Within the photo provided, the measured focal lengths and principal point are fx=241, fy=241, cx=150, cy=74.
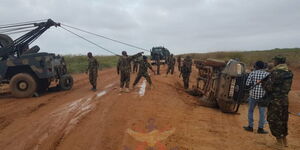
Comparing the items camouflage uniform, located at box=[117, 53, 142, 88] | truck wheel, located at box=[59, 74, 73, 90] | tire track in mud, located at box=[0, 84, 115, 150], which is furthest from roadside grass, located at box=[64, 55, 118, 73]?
tire track in mud, located at box=[0, 84, 115, 150]

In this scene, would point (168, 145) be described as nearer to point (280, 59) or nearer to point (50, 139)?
point (50, 139)

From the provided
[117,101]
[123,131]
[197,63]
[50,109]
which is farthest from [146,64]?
[123,131]

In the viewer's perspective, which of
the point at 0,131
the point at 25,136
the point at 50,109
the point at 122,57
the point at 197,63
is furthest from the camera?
the point at 197,63

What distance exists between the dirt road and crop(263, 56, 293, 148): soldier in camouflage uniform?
414 millimetres

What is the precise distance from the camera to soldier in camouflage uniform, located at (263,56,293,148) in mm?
4949

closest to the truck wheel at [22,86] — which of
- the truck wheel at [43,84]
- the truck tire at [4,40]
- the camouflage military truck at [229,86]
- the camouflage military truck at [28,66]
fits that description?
the camouflage military truck at [28,66]

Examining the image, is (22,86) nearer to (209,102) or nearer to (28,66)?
(28,66)

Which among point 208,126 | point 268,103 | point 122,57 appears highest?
point 122,57

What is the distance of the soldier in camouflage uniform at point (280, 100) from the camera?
495 cm

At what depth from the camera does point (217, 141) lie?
16.8 feet

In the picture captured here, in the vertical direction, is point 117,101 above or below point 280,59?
below

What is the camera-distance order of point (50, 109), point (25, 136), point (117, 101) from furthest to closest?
point (117, 101)
point (50, 109)
point (25, 136)

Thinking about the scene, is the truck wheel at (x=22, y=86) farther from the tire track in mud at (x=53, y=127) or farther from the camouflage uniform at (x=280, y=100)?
the camouflage uniform at (x=280, y=100)

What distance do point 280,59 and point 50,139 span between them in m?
5.03
